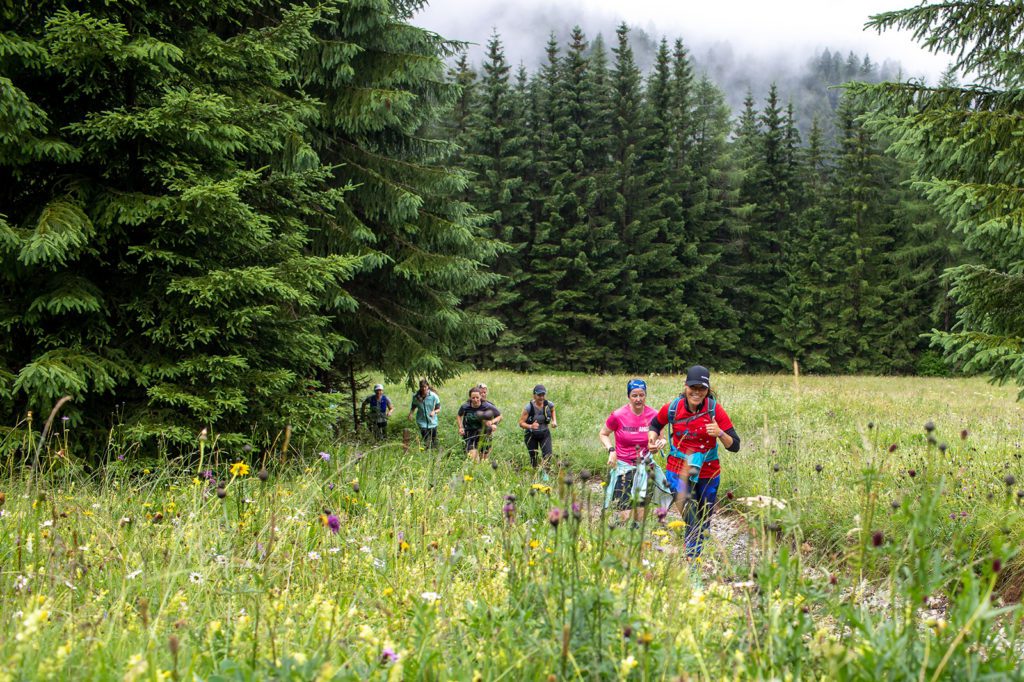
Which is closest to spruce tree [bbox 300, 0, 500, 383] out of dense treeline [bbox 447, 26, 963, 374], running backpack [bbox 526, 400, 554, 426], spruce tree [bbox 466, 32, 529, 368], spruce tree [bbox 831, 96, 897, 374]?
running backpack [bbox 526, 400, 554, 426]

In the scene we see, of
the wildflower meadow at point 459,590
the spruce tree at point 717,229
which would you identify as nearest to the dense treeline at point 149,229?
the wildflower meadow at point 459,590

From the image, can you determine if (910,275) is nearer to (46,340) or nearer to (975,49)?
(975,49)

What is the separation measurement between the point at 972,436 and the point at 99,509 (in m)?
11.5

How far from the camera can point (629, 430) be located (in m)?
7.59

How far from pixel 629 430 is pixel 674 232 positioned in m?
35.7

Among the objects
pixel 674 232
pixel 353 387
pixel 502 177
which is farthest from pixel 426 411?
pixel 674 232

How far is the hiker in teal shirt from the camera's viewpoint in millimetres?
11664

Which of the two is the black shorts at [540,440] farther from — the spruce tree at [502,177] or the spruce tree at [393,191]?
the spruce tree at [502,177]

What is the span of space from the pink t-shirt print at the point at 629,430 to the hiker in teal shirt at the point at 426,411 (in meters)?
4.70

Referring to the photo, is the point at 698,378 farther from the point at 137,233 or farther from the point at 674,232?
the point at 674,232

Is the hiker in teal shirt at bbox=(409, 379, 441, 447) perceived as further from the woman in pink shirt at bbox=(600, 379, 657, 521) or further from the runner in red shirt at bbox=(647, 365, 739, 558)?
the runner in red shirt at bbox=(647, 365, 739, 558)

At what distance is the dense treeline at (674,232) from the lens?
127 ft

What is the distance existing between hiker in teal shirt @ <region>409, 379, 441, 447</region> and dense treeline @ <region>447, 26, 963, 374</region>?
23.9 m

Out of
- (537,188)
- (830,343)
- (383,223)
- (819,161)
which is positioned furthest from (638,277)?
(383,223)
